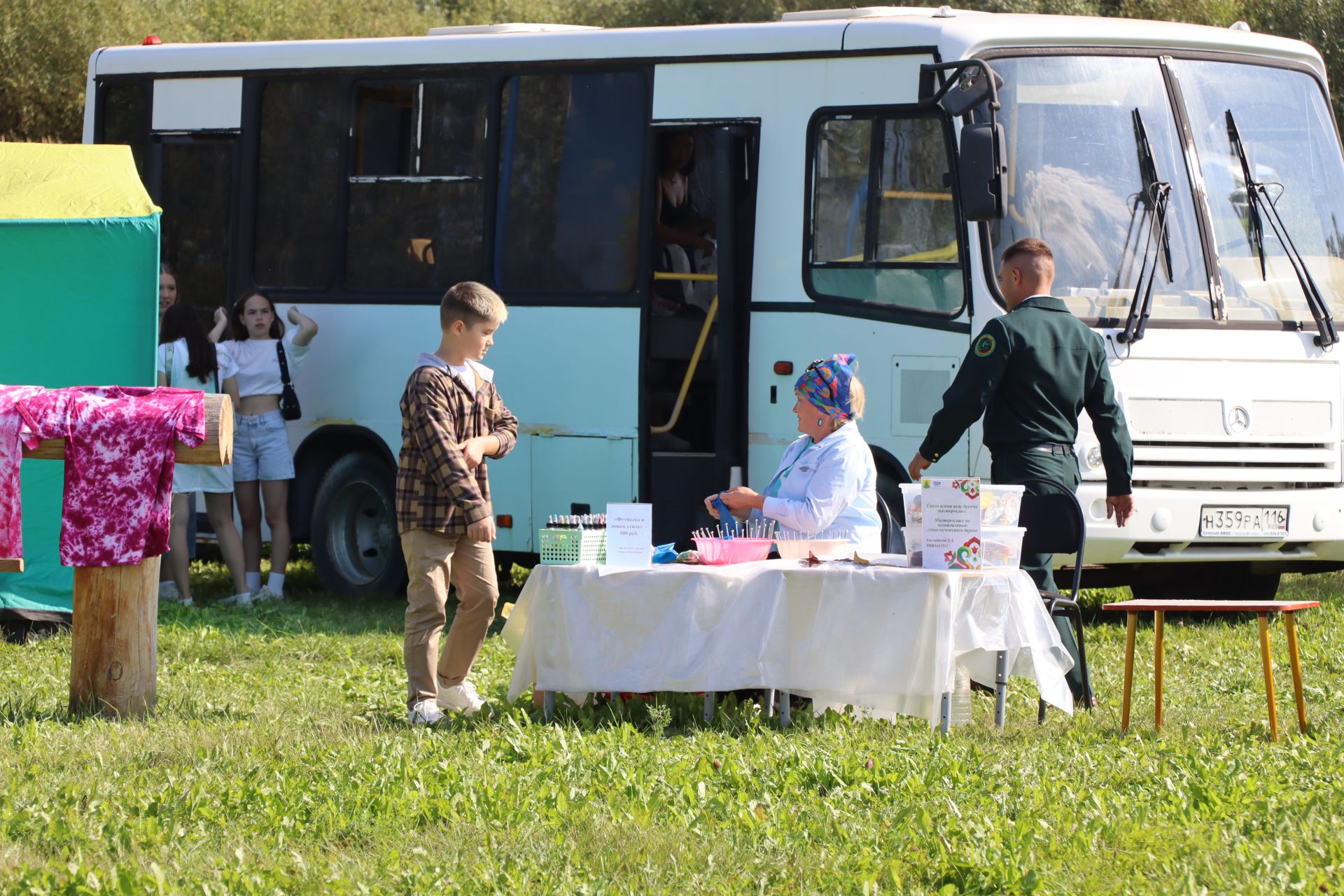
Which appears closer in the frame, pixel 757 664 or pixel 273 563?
pixel 757 664

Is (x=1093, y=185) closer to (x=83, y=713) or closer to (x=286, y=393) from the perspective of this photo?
(x=286, y=393)

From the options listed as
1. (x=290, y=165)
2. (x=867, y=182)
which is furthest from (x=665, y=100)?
(x=290, y=165)

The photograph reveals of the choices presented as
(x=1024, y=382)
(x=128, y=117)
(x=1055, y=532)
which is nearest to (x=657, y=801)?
(x=1055, y=532)

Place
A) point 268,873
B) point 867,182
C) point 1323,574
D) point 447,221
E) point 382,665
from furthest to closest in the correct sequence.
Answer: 1. point 1323,574
2. point 447,221
3. point 867,182
4. point 382,665
5. point 268,873

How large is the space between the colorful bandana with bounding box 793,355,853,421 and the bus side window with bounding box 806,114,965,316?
2.24 m

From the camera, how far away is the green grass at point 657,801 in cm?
481

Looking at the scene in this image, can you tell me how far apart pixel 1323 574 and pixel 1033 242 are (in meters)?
6.18

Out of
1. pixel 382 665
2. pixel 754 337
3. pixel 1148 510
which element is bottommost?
pixel 382 665

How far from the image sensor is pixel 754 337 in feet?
32.5

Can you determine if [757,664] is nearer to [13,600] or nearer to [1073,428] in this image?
[1073,428]

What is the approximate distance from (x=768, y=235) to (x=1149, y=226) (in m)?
1.98

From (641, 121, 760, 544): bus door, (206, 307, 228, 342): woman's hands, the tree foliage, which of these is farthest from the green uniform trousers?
the tree foliage

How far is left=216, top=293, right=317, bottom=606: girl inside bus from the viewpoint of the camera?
1088cm

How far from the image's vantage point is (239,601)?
10.9 metres
